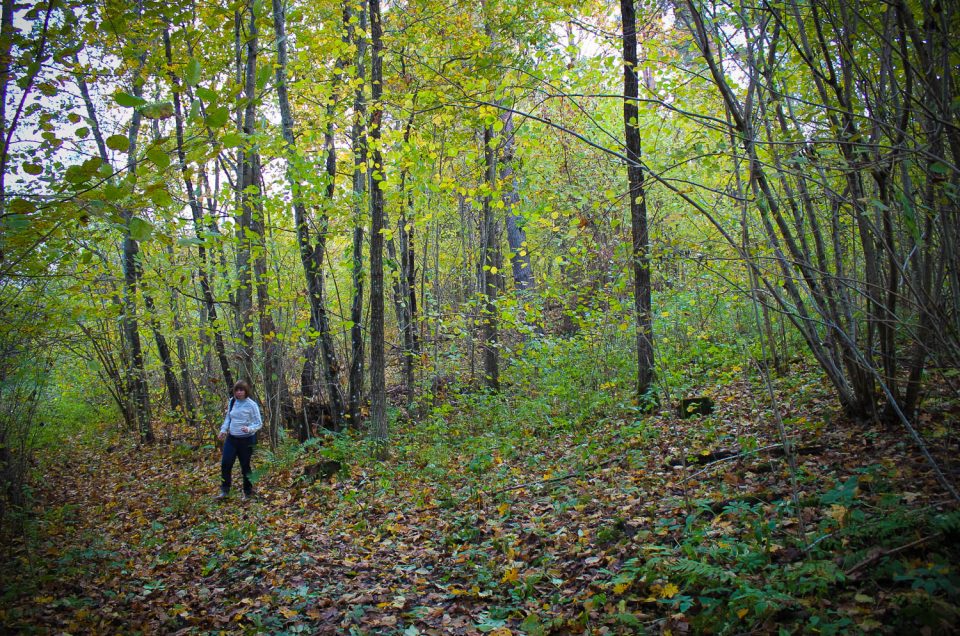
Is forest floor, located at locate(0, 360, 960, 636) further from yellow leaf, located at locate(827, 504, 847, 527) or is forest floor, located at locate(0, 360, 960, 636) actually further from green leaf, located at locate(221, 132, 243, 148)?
green leaf, located at locate(221, 132, 243, 148)

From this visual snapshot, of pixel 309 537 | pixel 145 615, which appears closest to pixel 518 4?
pixel 309 537

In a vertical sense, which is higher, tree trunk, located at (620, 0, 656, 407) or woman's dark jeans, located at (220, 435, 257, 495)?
tree trunk, located at (620, 0, 656, 407)

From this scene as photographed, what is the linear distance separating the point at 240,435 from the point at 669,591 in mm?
6425

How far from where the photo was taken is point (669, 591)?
295cm

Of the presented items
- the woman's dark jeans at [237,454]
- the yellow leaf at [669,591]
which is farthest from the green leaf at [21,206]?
the woman's dark jeans at [237,454]

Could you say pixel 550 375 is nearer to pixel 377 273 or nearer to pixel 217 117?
pixel 377 273

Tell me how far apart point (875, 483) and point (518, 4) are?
749 centimetres

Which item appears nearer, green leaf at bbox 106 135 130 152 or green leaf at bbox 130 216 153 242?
green leaf at bbox 106 135 130 152

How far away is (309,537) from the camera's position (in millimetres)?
5609

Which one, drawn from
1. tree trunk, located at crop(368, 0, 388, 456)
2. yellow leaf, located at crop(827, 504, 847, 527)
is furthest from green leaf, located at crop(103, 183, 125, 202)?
tree trunk, located at crop(368, 0, 388, 456)

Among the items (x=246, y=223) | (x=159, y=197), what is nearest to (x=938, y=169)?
(x=159, y=197)

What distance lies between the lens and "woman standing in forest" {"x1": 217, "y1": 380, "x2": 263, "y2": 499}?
7.52m

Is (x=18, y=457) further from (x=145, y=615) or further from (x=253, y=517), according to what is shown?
(x=145, y=615)

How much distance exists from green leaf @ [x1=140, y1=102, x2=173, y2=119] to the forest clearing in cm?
2
